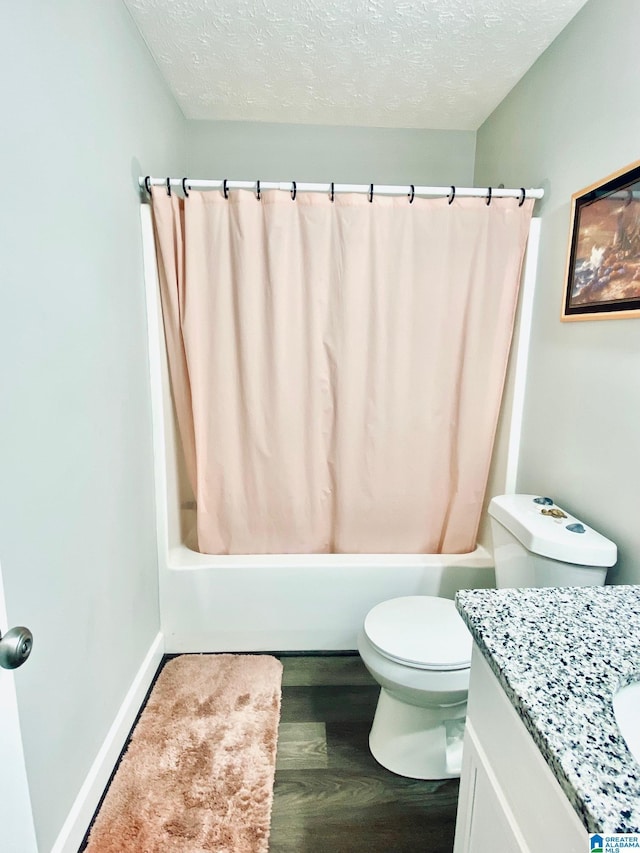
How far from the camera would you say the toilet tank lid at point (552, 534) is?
Answer: 130cm

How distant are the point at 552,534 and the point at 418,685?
585mm

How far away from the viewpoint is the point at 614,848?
20.6 inches

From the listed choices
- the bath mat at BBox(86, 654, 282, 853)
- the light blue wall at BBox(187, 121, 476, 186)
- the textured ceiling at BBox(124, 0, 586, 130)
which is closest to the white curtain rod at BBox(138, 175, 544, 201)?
the textured ceiling at BBox(124, 0, 586, 130)

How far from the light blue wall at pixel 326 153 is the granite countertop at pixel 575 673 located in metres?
2.19

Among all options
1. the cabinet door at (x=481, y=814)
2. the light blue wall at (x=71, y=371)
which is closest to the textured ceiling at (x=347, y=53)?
the light blue wall at (x=71, y=371)

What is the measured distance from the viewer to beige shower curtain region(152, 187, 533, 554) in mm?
1811

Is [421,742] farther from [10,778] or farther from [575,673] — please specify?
[10,778]

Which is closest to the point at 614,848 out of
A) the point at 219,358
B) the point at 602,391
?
the point at 602,391

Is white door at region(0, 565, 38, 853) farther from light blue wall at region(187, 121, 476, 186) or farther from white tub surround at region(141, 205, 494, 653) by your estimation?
light blue wall at region(187, 121, 476, 186)

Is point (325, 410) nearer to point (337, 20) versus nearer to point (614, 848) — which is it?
point (337, 20)

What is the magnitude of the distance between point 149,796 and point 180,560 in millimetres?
802

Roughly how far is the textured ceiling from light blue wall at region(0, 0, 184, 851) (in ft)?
0.80

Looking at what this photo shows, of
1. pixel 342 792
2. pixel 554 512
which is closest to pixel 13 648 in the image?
pixel 342 792

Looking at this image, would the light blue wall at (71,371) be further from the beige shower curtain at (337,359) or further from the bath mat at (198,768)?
the beige shower curtain at (337,359)
